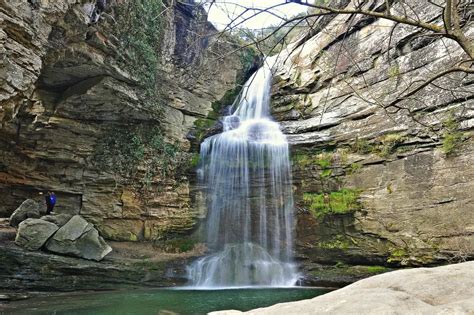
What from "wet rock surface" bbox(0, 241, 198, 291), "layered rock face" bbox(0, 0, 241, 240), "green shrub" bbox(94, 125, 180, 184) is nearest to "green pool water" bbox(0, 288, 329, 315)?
"wet rock surface" bbox(0, 241, 198, 291)

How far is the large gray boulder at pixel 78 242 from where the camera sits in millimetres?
9375

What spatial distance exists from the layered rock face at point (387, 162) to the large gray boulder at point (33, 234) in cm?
731

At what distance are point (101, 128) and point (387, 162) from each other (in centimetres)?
899

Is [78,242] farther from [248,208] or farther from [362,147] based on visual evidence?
[362,147]

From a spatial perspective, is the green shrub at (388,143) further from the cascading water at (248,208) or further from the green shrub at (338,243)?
the cascading water at (248,208)

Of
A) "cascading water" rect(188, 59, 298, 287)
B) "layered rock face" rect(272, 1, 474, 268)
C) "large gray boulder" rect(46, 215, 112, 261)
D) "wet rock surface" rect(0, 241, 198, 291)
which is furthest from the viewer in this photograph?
"cascading water" rect(188, 59, 298, 287)

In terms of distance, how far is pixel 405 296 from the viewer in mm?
1803

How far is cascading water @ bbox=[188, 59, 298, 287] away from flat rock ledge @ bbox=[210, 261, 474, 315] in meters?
8.90

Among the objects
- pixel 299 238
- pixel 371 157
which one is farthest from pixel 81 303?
pixel 371 157

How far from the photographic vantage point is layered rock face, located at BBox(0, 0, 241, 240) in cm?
967

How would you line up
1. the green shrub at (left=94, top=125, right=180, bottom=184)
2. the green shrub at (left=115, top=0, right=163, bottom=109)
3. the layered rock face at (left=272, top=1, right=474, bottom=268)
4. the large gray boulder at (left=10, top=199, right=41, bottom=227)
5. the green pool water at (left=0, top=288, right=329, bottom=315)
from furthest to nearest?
the green shrub at (left=94, top=125, right=180, bottom=184) < the large gray boulder at (left=10, top=199, right=41, bottom=227) < the green shrub at (left=115, top=0, right=163, bottom=109) < the layered rock face at (left=272, top=1, right=474, bottom=268) < the green pool water at (left=0, top=288, right=329, bottom=315)

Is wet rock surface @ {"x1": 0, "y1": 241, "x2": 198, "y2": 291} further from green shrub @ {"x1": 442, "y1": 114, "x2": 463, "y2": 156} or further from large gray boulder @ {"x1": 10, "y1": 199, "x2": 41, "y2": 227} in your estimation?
green shrub @ {"x1": 442, "y1": 114, "x2": 463, "y2": 156}

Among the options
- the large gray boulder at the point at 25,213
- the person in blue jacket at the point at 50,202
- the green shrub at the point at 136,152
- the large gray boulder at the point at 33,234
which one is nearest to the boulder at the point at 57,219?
the large gray boulder at the point at 33,234

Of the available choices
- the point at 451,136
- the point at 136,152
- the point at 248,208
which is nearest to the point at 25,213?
the point at 136,152
